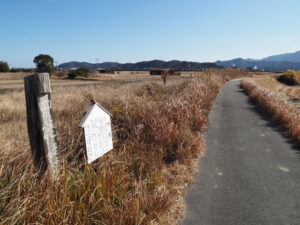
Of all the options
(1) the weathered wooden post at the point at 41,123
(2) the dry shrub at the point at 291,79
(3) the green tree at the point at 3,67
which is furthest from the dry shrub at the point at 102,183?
(3) the green tree at the point at 3,67

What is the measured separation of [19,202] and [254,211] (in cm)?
302

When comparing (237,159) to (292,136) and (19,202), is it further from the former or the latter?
(19,202)

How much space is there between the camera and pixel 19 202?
87.6 inches

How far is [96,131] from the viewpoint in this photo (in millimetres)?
3148

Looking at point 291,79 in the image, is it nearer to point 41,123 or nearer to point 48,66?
point 41,123

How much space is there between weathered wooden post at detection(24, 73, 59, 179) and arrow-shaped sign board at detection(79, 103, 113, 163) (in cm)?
46

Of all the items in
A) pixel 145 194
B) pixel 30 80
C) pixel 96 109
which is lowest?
pixel 145 194

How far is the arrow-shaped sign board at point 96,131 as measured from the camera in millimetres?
2953

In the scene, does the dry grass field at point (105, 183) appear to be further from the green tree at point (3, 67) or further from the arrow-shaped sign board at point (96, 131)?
the green tree at point (3, 67)

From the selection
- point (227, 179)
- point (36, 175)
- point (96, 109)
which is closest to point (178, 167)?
point (227, 179)

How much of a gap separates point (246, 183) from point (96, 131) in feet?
9.34

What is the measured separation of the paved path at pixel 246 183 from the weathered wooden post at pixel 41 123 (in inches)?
76.0

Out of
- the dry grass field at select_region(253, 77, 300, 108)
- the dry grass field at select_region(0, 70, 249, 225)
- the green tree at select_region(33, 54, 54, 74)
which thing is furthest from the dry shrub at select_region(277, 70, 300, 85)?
the green tree at select_region(33, 54, 54, 74)

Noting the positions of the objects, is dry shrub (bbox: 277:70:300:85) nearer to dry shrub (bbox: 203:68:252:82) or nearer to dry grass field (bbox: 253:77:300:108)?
dry grass field (bbox: 253:77:300:108)
